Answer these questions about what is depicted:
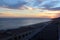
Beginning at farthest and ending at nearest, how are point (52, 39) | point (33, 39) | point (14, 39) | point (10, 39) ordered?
1. point (33, 39)
2. point (52, 39)
3. point (14, 39)
4. point (10, 39)

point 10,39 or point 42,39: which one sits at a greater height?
point 10,39

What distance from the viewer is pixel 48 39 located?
36.3 ft

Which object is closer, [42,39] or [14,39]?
[14,39]

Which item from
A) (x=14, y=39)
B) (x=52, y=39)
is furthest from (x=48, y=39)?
(x=14, y=39)

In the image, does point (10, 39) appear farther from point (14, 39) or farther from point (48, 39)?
point (48, 39)

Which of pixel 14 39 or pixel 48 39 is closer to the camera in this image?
pixel 14 39

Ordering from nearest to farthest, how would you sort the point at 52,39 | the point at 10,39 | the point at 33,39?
the point at 10,39 < the point at 52,39 < the point at 33,39

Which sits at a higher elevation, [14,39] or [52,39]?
[14,39]

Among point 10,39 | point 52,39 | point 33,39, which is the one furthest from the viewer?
point 33,39

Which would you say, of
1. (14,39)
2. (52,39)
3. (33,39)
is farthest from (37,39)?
(14,39)

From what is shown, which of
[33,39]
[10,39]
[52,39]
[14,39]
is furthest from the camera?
[33,39]

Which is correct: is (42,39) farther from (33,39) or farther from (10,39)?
(10,39)

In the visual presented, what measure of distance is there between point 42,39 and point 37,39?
503 millimetres

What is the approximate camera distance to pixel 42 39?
11.1 m
